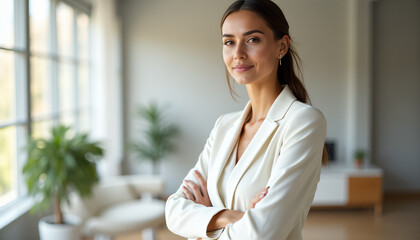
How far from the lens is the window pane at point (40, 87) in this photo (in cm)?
A: 415

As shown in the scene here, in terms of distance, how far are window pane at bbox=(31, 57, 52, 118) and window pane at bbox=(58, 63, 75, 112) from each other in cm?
30

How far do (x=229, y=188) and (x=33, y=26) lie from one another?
11.2ft

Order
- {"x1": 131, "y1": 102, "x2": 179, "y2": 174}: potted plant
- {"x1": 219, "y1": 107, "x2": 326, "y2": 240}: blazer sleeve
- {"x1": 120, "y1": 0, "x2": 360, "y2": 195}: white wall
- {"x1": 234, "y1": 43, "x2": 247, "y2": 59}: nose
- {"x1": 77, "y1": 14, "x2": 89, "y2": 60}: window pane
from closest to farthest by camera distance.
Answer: {"x1": 219, "y1": 107, "x2": 326, "y2": 240}: blazer sleeve
{"x1": 234, "y1": 43, "x2": 247, "y2": 59}: nose
{"x1": 77, "y1": 14, "x2": 89, "y2": 60}: window pane
{"x1": 131, "y1": 102, "x2": 179, "y2": 174}: potted plant
{"x1": 120, "y1": 0, "x2": 360, "y2": 195}: white wall

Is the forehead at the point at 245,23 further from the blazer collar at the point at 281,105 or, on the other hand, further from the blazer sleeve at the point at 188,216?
the blazer sleeve at the point at 188,216

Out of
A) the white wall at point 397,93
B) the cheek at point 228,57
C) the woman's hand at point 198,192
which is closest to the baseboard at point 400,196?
the white wall at point 397,93

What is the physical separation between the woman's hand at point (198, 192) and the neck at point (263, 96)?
321 mm

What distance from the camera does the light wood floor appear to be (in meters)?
5.05

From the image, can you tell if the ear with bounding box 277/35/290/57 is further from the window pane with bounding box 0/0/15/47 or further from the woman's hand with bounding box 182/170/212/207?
the window pane with bounding box 0/0/15/47

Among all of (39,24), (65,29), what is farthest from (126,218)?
(65,29)

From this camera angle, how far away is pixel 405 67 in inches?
273

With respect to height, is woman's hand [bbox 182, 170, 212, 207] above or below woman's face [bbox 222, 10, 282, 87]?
below

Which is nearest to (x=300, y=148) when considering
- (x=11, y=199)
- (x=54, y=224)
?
(x=54, y=224)

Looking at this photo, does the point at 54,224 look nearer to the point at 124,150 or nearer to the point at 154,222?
the point at 154,222

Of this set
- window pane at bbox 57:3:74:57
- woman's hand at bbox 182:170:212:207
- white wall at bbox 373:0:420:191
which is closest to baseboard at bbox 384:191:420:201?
white wall at bbox 373:0:420:191
